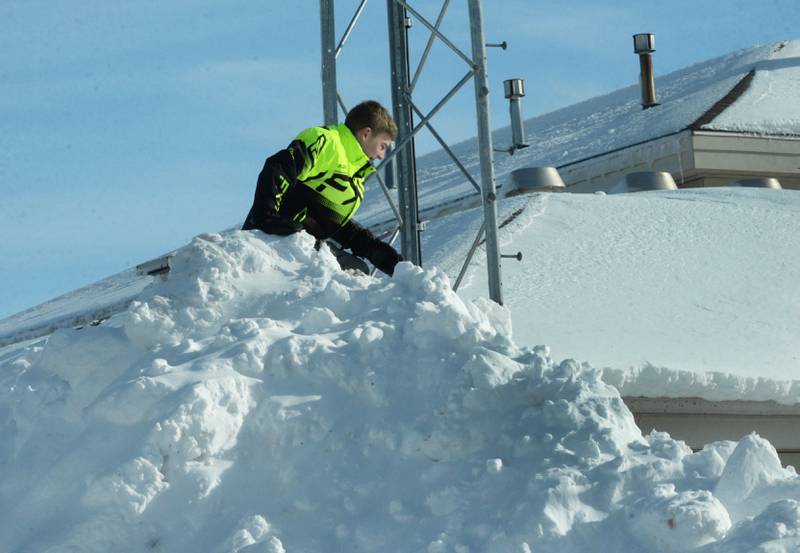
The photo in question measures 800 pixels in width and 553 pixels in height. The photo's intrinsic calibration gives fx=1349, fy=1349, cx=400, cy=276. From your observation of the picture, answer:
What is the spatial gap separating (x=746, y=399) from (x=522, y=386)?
11.0 feet

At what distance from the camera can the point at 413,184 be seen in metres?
7.25

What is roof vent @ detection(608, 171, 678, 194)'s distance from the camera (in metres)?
11.8

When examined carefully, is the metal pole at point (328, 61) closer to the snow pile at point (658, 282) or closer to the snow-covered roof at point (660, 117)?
the snow pile at point (658, 282)

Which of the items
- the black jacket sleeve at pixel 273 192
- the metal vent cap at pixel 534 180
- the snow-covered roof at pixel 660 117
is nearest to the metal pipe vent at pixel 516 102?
the snow-covered roof at pixel 660 117

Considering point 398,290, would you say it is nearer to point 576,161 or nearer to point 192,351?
point 192,351

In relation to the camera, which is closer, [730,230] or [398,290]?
[398,290]

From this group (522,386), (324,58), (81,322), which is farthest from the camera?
(81,322)

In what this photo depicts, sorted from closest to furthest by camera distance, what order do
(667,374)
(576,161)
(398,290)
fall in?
1. (398,290)
2. (667,374)
3. (576,161)

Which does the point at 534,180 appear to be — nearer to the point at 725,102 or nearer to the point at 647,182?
the point at 647,182

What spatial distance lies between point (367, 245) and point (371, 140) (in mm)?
442

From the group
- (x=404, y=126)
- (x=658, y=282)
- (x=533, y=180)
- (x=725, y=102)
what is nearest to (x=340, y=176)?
(x=404, y=126)

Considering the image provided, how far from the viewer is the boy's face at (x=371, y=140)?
16.6 ft

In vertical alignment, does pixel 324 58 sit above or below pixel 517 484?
above

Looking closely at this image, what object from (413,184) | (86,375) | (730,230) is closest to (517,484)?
(86,375)
